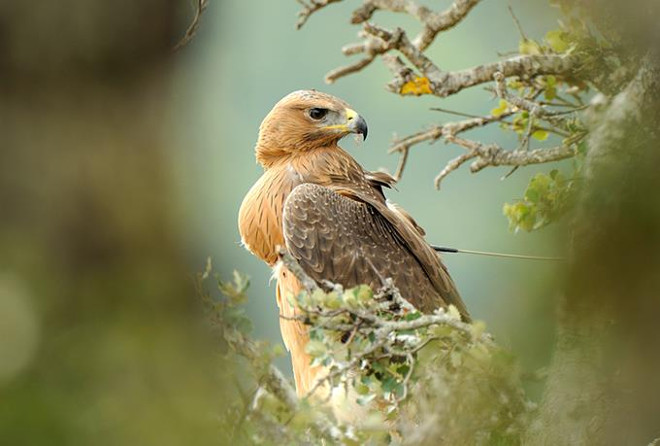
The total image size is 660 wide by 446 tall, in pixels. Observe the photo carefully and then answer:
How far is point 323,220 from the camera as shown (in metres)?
5.27

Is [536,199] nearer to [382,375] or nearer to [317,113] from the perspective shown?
[382,375]

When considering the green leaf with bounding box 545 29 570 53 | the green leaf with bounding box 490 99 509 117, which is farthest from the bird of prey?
the green leaf with bounding box 545 29 570 53

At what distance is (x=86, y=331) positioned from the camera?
3.88 ft

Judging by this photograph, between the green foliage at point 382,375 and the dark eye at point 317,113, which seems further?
the dark eye at point 317,113

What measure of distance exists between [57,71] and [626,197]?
0.88 meters

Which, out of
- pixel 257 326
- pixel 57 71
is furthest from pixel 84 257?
pixel 257 326

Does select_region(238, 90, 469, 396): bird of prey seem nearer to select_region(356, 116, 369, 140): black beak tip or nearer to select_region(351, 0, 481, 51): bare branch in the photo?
select_region(356, 116, 369, 140): black beak tip

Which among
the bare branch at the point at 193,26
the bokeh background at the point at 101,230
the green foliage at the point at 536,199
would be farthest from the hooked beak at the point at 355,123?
the bokeh background at the point at 101,230

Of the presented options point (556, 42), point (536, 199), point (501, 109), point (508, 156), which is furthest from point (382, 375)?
point (501, 109)

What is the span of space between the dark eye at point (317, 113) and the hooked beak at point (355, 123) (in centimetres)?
15

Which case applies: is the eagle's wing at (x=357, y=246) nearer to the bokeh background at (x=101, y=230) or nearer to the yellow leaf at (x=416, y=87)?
the yellow leaf at (x=416, y=87)

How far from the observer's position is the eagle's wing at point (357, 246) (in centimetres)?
523

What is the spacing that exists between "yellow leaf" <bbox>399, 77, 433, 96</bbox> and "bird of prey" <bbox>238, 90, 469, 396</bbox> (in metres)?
0.54

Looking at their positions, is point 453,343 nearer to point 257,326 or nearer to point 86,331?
point 257,326
